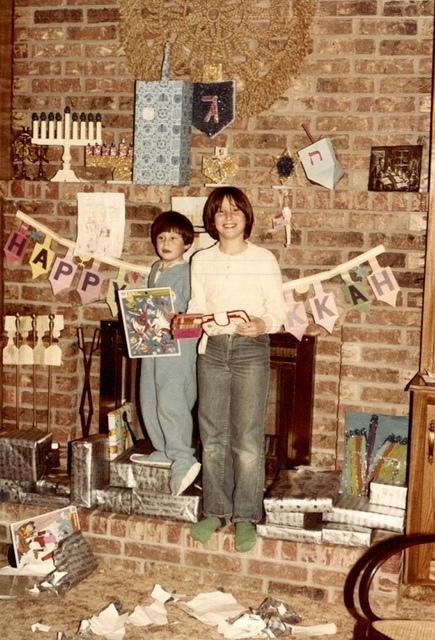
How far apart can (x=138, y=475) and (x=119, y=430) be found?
0.26 m

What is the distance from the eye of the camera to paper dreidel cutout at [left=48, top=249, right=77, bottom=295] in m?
3.62

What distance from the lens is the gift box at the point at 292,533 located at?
3.01 metres

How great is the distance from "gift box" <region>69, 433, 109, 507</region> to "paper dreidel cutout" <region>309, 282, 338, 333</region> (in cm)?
109

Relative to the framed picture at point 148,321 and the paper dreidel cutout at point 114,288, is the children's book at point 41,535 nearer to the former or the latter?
the framed picture at point 148,321

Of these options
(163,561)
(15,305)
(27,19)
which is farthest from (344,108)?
(163,561)

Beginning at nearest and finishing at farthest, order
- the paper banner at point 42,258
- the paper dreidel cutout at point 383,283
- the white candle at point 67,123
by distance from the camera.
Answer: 1. the paper dreidel cutout at point 383,283
2. the white candle at point 67,123
3. the paper banner at point 42,258

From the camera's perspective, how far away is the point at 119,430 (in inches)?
134

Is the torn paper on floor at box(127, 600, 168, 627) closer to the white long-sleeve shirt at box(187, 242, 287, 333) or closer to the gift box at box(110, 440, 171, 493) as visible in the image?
the gift box at box(110, 440, 171, 493)

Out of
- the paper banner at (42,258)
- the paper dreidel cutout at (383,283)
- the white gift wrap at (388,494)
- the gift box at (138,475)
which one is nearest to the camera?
the white gift wrap at (388,494)

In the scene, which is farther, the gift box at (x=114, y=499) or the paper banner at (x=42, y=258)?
the paper banner at (x=42, y=258)

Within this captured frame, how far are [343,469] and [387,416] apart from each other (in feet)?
0.98

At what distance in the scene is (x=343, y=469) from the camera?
10.7ft

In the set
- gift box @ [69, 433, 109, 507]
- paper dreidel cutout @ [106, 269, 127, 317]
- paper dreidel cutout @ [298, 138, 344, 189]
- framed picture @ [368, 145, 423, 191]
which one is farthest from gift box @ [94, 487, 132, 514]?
framed picture @ [368, 145, 423, 191]

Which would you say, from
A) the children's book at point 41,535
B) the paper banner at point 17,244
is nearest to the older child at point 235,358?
the children's book at point 41,535
